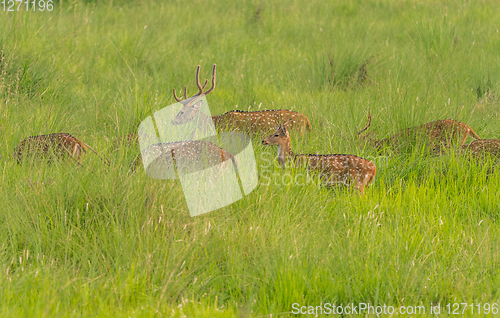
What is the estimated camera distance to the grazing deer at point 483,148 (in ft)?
16.4

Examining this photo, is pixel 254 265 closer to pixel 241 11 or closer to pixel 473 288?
pixel 473 288

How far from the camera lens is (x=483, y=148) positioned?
4.95 m

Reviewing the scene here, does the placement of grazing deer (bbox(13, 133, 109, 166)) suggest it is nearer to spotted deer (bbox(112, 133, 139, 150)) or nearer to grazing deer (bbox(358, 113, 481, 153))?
spotted deer (bbox(112, 133, 139, 150))

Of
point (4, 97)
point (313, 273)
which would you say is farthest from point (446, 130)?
point (4, 97)

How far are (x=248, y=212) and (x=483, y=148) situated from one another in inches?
98.2

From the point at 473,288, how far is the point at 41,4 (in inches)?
415

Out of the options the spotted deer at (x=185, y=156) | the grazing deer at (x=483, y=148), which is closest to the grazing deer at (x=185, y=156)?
the spotted deer at (x=185, y=156)

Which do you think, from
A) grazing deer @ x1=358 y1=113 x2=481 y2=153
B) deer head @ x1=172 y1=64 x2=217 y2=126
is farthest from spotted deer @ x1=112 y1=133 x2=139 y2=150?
grazing deer @ x1=358 y1=113 x2=481 y2=153

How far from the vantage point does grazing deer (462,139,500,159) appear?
498cm

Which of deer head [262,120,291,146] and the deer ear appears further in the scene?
the deer ear

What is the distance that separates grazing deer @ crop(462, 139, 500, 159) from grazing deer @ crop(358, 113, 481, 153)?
0.65 ft

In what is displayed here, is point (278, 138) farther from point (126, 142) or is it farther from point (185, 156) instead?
point (126, 142)

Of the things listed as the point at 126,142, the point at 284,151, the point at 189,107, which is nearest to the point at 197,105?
the point at 189,107

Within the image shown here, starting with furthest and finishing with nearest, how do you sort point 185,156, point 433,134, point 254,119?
1. point 254,119
2. point 433,134
3. point 185,156
